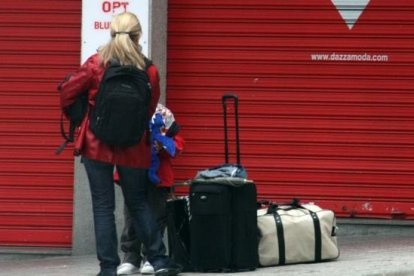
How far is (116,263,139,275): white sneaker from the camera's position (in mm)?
7859

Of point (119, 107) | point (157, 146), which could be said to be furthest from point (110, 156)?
point (157, 146)

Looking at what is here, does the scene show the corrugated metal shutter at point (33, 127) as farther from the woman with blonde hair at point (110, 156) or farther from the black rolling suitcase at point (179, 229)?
the woman with blonde hair at point (110, 156)

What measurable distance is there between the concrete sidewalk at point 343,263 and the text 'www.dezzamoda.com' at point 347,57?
5.96 ft

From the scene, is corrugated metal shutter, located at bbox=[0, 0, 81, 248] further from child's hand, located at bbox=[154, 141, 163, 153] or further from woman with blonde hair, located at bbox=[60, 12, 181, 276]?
woman with blonde hair, located at bbox=[60, 12, 181, 276]

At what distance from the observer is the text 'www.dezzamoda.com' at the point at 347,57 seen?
10023 mm

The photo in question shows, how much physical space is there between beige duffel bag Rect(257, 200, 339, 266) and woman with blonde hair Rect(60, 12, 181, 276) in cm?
108

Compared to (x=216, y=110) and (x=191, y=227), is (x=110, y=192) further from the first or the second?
(x=216, y=110)

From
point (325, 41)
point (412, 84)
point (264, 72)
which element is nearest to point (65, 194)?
point (264, 72)

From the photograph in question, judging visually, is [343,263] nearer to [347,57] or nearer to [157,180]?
[157,180]

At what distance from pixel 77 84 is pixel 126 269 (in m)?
1.61

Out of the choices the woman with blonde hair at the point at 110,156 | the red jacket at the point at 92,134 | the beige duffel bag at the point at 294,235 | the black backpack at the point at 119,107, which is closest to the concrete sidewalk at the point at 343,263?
the beige duffel bag at the point at 294,235

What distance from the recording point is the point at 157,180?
784 centimetres

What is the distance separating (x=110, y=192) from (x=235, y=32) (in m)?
3.32

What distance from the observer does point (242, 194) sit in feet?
25.4
